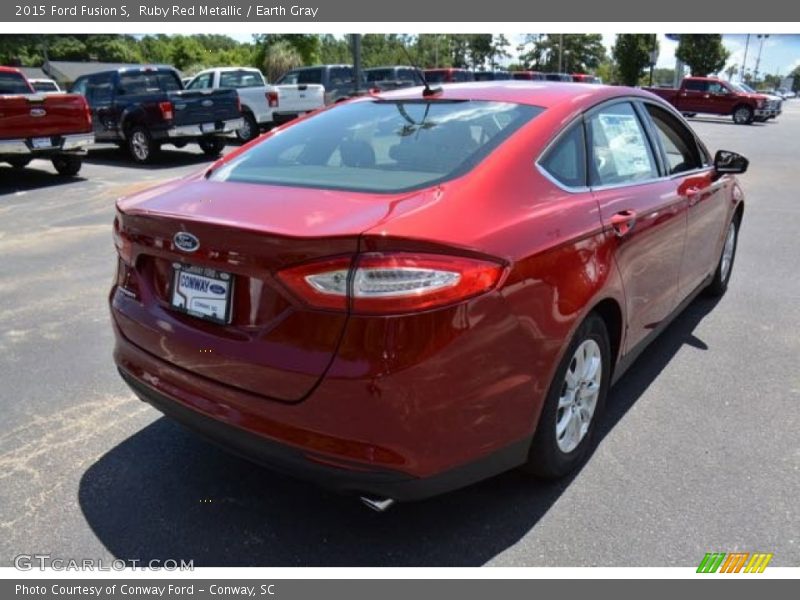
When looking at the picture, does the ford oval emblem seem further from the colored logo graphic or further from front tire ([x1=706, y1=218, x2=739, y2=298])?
front tire ([x1=706, y1=218, x2=739, y2=298])

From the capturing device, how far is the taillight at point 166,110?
43.0 feet

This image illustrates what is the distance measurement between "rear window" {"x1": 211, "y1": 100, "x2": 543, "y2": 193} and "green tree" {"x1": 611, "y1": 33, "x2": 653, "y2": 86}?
185 ft

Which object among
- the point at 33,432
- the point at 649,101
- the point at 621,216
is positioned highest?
the point at 649,101

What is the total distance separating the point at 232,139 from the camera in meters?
18.3

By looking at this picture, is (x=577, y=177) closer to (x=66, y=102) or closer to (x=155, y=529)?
(x=155, y=529)

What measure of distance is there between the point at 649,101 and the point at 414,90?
4.49 feet

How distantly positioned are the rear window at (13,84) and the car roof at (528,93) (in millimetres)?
11289

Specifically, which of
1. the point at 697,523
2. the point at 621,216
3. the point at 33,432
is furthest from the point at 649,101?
the point at 33,432

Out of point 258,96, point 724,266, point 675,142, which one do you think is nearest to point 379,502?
point 675,142

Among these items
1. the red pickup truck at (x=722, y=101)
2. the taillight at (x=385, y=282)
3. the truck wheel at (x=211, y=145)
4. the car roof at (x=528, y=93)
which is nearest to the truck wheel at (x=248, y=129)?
the truck wheel at (x=211, y=145)

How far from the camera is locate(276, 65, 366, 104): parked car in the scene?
66.9 ft

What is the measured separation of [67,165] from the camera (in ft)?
41.3

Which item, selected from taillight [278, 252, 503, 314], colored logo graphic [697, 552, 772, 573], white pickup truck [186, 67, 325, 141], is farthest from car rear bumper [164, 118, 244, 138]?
colored logo graphic [697, 552, 772, 573]

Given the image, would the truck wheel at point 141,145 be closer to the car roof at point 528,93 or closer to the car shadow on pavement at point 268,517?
the car roof at point 528,93
